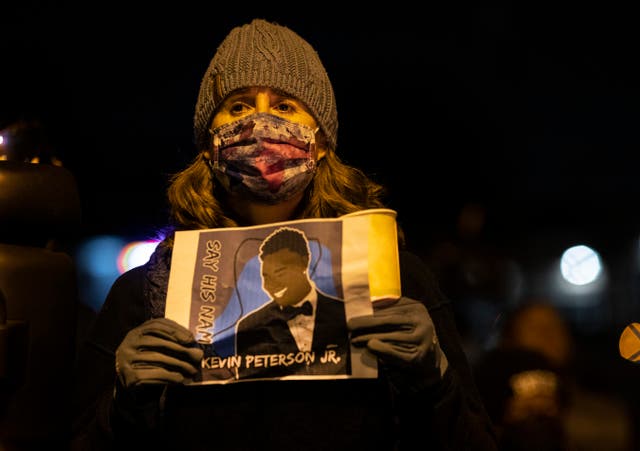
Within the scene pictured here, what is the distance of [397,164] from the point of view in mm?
5305

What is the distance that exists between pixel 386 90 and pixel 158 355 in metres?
4.04

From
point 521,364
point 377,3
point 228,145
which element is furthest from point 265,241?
point 377,3

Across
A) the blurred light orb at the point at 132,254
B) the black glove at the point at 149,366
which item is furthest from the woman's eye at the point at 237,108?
the blurred light orb at the point at 132,254

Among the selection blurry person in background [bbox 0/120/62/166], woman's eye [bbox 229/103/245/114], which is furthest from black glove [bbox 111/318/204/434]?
blurry person in background [bbox 0/120/62/166]

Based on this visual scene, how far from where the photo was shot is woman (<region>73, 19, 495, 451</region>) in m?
1.38

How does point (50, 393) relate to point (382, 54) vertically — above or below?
below

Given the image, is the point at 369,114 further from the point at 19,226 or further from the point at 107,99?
the point at 19,226

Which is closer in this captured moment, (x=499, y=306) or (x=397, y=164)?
(x=499, y=306)

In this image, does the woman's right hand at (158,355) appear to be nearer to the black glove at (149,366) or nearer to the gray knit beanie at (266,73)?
the black glove at (149,366)

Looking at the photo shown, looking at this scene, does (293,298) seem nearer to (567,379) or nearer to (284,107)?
(284,107)

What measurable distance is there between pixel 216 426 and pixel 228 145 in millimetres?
602

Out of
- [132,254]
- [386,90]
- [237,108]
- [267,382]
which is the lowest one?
[267,382]

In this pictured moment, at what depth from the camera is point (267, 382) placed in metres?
1.49

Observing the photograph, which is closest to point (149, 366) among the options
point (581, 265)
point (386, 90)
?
point (386, 90)
